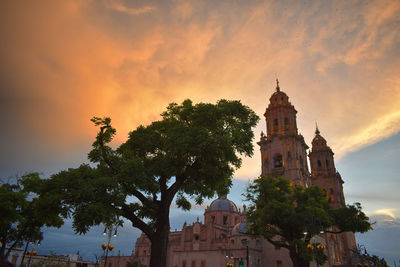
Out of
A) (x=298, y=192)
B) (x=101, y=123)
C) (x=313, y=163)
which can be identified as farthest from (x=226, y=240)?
(x=101, y=123)

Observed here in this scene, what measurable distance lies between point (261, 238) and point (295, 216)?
20.4 metres

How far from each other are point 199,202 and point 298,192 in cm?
1551

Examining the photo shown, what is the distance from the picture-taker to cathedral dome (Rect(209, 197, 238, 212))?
67.2 meters

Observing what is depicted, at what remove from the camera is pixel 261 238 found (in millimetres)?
47875

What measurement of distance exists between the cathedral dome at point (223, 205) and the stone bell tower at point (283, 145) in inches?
722

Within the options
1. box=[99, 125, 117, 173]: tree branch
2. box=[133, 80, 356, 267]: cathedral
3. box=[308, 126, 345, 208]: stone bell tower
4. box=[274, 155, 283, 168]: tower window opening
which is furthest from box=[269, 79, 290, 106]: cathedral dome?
box=[99, 125, 117, 173]: tree branch

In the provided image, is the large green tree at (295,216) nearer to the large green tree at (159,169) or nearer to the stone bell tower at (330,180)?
the large green tree at (159,169)

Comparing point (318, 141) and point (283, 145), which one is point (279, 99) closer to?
point (283, 145)

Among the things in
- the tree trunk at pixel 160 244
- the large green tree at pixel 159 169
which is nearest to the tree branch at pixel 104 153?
the large green tree at pixel 159 169

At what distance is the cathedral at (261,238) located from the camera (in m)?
45.0

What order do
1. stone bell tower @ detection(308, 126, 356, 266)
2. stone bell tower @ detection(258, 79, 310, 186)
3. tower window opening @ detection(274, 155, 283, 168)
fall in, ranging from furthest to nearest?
stone bell tower @ detection(308, 126, 356, 266) < tower window opening @ detection(274, 155, 283, 168) < stone bell tower @ detection(258, 79, 310, 186)

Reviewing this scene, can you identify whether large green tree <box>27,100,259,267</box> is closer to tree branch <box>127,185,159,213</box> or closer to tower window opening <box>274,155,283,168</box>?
tree branch <box>127,185,159,213</box>

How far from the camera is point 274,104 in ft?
188

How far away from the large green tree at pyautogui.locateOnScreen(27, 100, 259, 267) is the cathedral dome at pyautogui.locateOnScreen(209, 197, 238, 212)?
45502 millimetres
